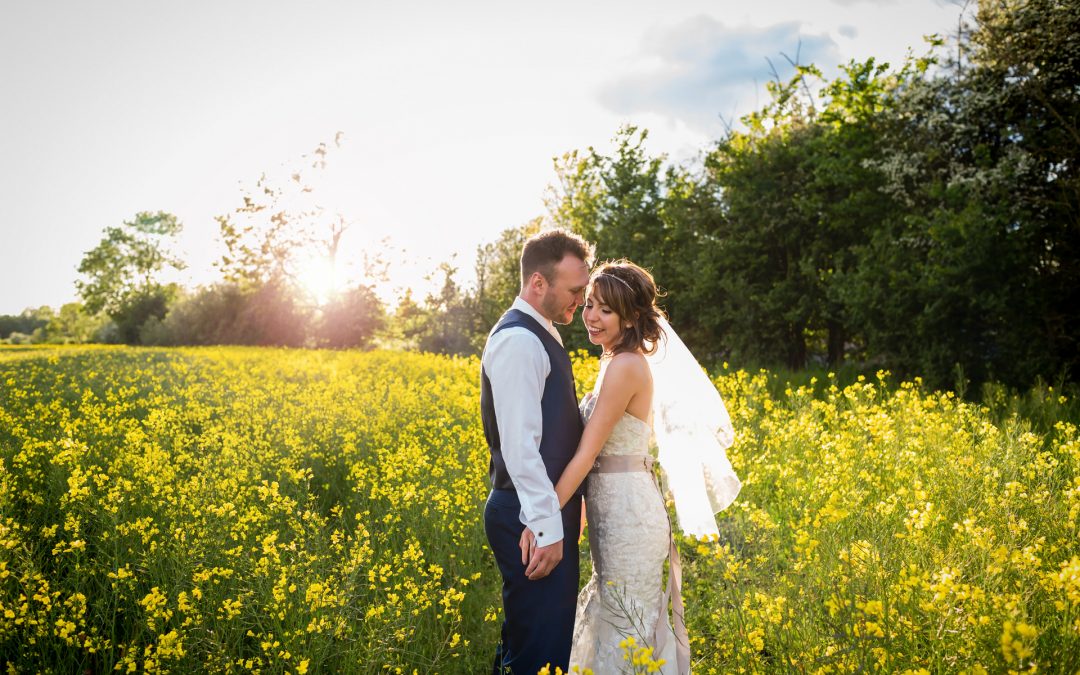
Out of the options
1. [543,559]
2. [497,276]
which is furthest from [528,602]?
[497,276]

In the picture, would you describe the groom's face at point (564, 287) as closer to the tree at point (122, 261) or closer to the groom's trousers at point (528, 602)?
the groom's trousers at point (528, 602)

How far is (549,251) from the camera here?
10.4 feet

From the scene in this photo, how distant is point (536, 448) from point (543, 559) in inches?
19.1

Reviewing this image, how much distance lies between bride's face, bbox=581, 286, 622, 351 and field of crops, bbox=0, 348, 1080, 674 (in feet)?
→ 3.60

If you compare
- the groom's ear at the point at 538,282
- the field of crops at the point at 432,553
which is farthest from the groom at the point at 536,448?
the field of crops at the point at 432,553

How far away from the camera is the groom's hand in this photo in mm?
2838

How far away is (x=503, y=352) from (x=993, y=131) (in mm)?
10850

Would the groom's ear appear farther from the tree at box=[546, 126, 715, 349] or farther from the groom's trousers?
the tree at box=[546, 126, 715, 349]

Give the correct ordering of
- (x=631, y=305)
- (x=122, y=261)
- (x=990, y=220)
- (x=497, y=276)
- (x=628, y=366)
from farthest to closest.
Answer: (x=122, y=261), (x=497, y=276), (x=990, y=220), (x=631, y=305), (x=628, y=366)

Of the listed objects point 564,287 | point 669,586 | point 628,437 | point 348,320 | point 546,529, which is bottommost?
point 669,586

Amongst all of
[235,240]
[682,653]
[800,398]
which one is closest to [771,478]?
[800,398]

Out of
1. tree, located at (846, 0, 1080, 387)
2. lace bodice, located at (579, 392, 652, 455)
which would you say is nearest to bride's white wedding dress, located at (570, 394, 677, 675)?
lace bodice, located at (579, 392, 652, 455)

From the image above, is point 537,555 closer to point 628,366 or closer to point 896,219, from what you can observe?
point 628,366

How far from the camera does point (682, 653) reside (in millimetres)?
3086
